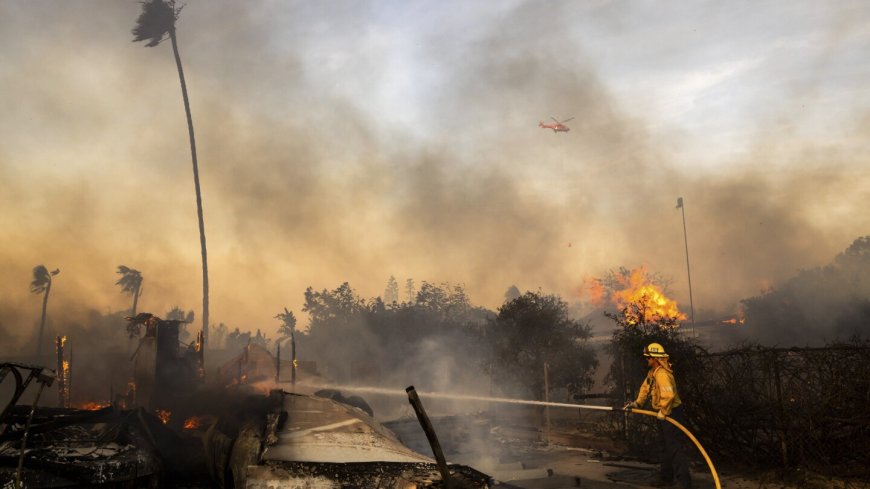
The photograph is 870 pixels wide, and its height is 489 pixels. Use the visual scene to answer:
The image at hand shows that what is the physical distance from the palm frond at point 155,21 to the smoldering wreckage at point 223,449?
45.3 m

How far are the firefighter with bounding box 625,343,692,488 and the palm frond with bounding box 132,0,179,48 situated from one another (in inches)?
1915

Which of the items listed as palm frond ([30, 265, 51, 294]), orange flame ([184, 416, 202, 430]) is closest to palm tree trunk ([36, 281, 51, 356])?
palm frond ([30, 265, 51, 294])

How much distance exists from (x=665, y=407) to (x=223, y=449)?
6.71m

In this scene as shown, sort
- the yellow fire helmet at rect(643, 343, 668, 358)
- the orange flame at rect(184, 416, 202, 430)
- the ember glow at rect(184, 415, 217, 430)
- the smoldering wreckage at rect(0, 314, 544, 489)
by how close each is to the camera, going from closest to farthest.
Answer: the smoldering wreckage at rect(0, 314, 544, 489)
the yellow fire helmet at rect(643, 343, 668, 358)
the ember glow at rect(184, 415, 217, 430)
the orange flame at rect(184, 416, 202, 430)

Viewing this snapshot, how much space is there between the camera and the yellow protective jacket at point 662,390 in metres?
8.84

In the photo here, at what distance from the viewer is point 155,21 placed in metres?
45.3

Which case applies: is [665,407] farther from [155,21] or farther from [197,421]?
[155,21]

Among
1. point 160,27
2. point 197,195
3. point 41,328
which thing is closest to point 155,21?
point 160,27

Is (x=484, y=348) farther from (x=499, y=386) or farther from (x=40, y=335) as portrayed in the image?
(x=40, y=335)

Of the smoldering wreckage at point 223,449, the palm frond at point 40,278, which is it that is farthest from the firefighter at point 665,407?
the palm frond at point 40,278

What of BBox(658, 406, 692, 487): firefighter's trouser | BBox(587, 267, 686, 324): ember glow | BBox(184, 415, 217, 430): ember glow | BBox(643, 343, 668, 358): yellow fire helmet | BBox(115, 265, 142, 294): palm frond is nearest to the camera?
BBox(643, 343, 668, 358): yellow fire helmet

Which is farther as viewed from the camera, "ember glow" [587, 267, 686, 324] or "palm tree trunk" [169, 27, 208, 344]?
"palm tree trunk" [169, 27, 208, 344]

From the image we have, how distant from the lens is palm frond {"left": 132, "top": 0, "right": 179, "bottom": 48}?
1764 inches

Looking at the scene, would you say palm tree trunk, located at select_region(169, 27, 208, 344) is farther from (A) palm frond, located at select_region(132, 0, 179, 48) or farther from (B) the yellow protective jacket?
(B) the yellow protective jacket
